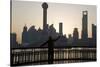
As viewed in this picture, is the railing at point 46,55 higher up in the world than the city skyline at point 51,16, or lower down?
lower down

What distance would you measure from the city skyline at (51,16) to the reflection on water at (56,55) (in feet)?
0.59

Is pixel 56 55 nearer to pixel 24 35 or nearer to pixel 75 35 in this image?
pixel 75 35

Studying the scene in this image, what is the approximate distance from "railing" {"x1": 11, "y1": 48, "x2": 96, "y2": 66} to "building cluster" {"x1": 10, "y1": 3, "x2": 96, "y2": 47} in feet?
0.24

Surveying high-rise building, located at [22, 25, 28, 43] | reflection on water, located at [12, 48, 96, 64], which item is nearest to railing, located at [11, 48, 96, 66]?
reflection on water, located at [12, 48, 96, 64]

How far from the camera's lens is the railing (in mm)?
2285

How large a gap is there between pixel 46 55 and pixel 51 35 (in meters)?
0.26

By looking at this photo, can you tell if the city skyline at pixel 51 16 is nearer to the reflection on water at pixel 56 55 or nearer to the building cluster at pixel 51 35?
the building cluster at pixel 51 35

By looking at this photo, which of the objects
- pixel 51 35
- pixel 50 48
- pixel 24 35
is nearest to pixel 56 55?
pixel 50 48

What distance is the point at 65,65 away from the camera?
2445 mm

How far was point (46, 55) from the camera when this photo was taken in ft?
7.82

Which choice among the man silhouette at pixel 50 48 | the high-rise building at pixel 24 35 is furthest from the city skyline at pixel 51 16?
the man silhouette at pixel 50 48

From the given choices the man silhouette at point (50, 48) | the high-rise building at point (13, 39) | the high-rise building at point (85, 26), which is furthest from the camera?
the high-rise building at point (85, 26)

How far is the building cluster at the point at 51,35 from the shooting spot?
2316 millimetres
